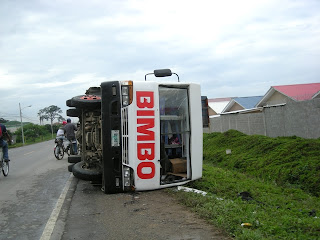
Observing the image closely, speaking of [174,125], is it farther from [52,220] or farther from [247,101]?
[247,101]

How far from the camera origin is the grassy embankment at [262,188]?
451 centimetres

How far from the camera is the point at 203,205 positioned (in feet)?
18.7

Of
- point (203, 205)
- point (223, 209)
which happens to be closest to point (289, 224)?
point (223, 209)

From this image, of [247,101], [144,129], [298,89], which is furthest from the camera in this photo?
[247,101]

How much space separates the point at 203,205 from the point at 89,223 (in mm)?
1870

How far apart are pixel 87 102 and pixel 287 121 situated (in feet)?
36.3

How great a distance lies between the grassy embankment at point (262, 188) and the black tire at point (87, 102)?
2891 mm

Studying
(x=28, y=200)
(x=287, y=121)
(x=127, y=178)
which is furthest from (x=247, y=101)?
(x=28, y=200)

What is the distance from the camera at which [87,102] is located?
26.1 ft

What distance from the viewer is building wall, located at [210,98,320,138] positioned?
46.5 feet

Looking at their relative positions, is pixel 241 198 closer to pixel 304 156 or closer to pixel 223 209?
pixel 223 209

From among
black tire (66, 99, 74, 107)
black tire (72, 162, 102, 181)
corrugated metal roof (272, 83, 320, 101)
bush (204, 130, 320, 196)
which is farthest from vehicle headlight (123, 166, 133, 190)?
corrugated metal roof (272, 83, 320, 101)

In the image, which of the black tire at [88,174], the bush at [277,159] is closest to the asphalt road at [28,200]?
the black tire at [88,174]

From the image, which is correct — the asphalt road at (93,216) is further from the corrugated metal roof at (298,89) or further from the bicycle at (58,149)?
the corrugated metal roof at (298,89)
